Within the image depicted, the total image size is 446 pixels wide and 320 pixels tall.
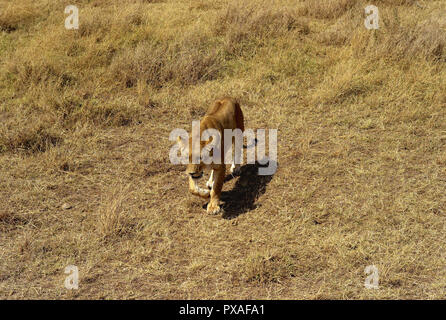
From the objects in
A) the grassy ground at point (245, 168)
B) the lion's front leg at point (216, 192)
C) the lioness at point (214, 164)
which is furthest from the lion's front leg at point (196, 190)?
the grassy ground at point (245, 168)

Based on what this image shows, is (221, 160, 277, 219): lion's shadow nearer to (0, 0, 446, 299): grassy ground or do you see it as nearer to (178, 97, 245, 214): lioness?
(0, 0, 446, 299): grassy ground

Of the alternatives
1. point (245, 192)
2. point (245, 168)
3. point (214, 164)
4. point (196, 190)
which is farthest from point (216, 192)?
point (245, 168)

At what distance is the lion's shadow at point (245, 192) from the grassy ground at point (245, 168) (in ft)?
0.08

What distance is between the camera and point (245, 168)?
622 centimetres

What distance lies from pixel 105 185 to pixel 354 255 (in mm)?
2841

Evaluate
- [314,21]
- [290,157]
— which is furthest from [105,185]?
[314,21]

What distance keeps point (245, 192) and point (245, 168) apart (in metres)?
0.55

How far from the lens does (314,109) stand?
7445 mm

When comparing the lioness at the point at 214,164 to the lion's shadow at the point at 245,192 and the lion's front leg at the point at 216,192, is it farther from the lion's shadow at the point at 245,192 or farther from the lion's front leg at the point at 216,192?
the lion's shadow at the point at 245,192

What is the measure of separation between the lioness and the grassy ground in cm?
24

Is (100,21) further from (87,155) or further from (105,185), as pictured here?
(105,185)

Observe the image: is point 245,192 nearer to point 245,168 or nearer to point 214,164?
point 245,168

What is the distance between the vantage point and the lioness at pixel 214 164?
488 centimetres

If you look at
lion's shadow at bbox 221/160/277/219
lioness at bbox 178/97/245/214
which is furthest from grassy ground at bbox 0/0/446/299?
lioness at bbox 178/97/245/214
